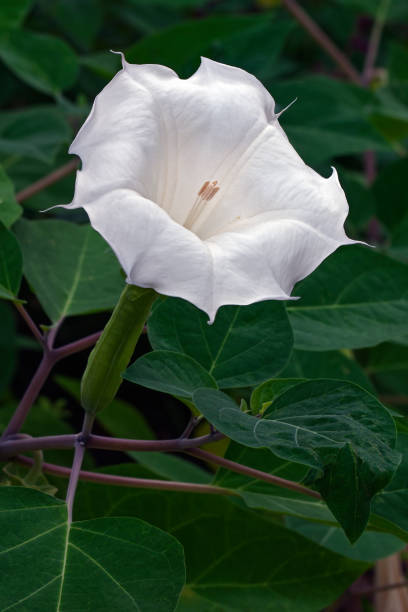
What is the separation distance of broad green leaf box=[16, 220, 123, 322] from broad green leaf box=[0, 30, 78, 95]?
0.39 meters

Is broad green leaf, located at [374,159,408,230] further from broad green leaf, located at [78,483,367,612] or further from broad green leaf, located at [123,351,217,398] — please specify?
broad green leaf, located at [123,351,217,398]

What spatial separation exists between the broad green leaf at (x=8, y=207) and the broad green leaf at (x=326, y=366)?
1.12ft

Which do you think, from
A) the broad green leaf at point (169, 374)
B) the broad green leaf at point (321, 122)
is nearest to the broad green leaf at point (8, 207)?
the broad green leaf at point (169, 374)

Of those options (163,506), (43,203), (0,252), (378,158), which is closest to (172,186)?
(0,252)

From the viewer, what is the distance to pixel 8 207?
0.79m

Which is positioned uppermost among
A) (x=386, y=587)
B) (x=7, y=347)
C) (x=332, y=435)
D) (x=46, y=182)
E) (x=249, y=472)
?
(x=332, y=435)

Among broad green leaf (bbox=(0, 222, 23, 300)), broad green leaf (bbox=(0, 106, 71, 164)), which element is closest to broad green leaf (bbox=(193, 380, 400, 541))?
broad green leaf (bbox=(0, 222, 23, 300))

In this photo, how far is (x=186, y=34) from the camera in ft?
4.02

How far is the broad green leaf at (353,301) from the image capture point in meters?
0.77

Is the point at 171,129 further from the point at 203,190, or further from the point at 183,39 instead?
the point at 183,39

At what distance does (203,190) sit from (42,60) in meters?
0.66

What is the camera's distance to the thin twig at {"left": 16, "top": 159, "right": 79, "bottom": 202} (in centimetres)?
106

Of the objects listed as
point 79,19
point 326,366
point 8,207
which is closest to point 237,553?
point 326,366

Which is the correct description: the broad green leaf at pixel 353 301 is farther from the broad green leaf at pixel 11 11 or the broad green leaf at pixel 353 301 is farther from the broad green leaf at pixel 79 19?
the broad green leaf at pixel 79 19
